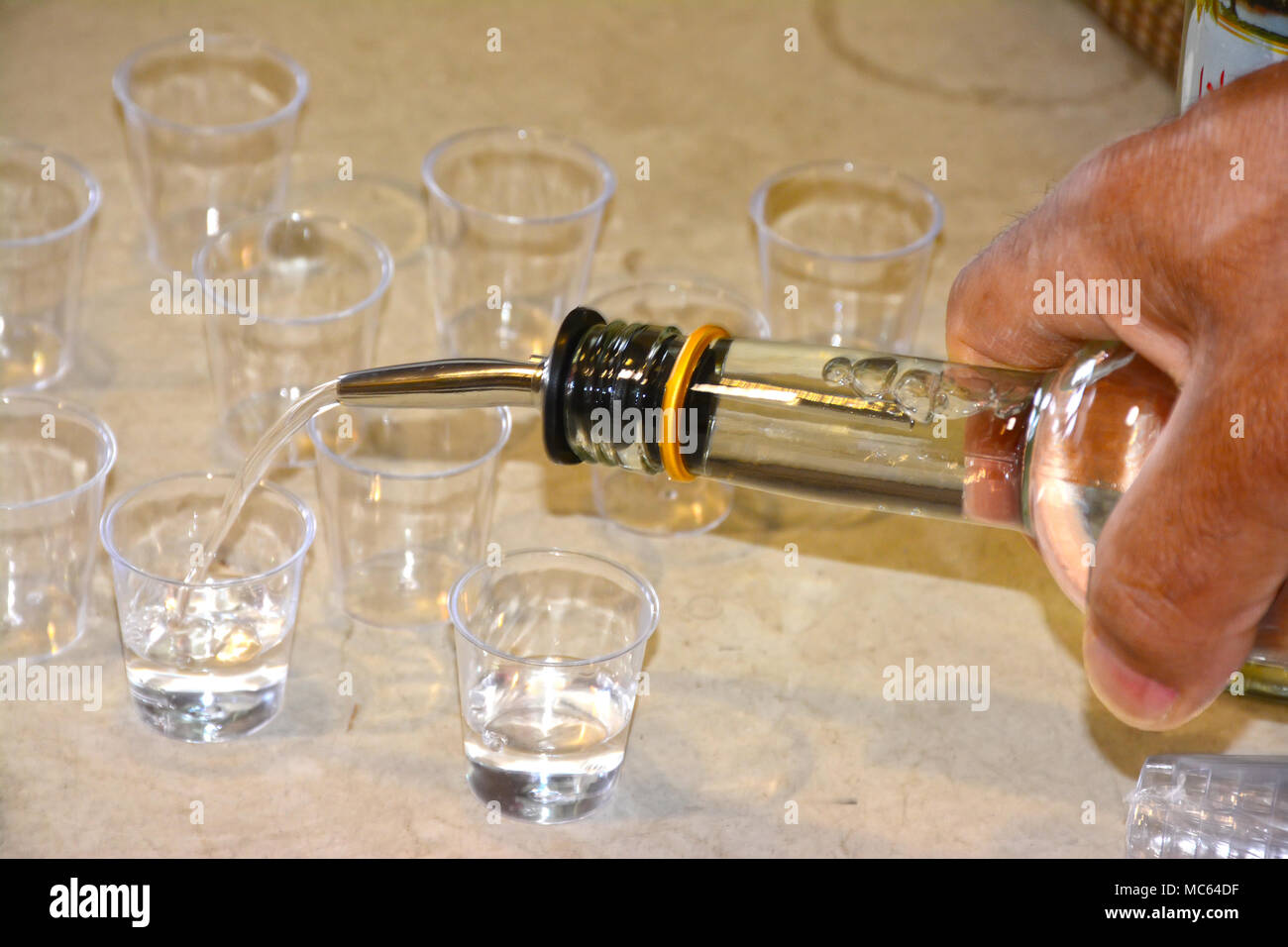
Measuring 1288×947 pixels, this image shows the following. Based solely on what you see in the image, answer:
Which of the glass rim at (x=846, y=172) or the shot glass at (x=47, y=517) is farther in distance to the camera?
the glass rim at (x=846, y=172)

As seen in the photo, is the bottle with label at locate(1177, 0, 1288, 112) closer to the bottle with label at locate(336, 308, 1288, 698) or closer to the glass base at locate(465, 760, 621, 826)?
the bottle with label at locate(336, 308, 1288, 698)

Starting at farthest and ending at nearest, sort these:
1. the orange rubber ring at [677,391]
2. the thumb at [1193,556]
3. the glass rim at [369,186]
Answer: the glass rim at [369,186], the orange rubber ring at [677,391], the thumb at [1193,556]

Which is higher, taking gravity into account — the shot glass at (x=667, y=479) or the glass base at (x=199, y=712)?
the shot glass at (x=667, y=479)

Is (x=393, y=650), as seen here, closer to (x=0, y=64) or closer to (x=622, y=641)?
(x=622, y=641)

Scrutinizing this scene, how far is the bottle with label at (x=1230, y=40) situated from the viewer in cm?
89

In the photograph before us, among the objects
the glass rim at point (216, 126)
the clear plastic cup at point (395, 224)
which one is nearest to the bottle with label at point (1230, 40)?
the clear plastic cup at point (395, 224)

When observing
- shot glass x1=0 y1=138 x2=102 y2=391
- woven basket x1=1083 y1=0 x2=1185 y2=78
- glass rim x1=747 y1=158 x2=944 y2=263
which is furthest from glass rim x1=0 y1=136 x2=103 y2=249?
woven basket x1=1083 y1=0 x2=1185 y2=78

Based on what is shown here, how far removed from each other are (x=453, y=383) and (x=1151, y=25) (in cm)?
105

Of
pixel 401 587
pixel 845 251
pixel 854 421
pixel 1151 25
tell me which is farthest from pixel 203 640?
pixel 1151 25

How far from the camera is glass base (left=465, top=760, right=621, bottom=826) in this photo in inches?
34.4

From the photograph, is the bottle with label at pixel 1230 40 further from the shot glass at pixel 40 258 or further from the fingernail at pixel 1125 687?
the shot glass at pixel 40 258

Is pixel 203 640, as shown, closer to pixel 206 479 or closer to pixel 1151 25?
pixel 206 479

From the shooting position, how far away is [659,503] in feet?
3.67

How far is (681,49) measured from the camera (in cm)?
161
